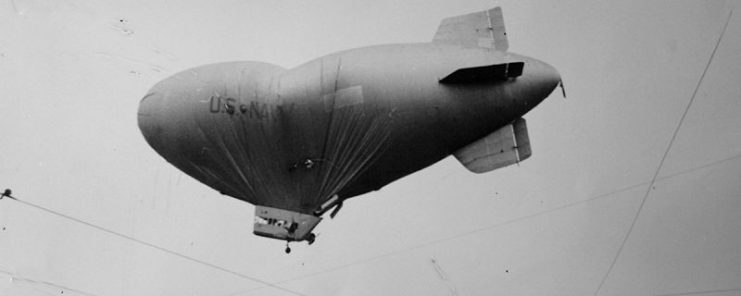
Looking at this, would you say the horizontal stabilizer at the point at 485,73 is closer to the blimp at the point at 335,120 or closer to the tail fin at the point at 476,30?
the blimp at the point at 335,120

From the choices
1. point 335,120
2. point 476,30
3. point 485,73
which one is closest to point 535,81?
point 485,73

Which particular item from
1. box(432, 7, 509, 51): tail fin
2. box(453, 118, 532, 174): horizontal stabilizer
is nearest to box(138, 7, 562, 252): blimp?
box(453, 118, 532, 174): horizontal stabilizer

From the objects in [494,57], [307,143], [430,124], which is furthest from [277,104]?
[494,57]

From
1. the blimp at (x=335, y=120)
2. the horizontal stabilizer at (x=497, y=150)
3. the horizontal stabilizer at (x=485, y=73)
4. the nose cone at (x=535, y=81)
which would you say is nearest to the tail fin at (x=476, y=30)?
the blimp at (x=335, y=120)

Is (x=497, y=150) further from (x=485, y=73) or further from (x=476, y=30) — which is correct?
(x=476, y=30)

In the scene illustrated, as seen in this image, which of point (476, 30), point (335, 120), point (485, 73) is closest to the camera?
point (335, 120)

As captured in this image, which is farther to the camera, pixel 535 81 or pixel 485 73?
pixel 535 81

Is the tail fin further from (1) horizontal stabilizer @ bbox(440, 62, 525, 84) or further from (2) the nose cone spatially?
(1) horizontal stabilizer @ bbox(440, 62, 525, 84)
